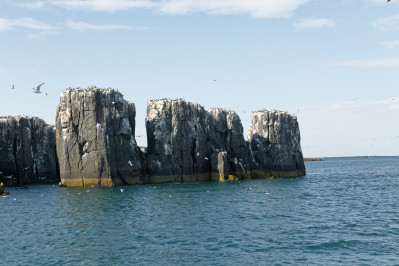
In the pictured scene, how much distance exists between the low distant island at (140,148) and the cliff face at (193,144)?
0.21 meters

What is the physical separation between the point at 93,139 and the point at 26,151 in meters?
25.9

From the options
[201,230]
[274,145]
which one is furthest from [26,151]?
[201,230]

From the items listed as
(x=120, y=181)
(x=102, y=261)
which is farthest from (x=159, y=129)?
(x=102, y=261)

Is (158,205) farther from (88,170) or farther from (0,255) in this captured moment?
(88,170)

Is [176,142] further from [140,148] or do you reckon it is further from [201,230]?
[201,230]

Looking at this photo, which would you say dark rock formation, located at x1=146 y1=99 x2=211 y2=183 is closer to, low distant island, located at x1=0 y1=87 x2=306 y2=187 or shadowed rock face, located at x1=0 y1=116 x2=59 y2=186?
low distant island, located at x1=0 y1=87 x2=306 y2=187

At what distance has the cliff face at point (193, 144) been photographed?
88875 millimetres

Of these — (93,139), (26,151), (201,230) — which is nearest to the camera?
(201,230)

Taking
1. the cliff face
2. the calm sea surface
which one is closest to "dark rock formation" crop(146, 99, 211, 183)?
the cliff face

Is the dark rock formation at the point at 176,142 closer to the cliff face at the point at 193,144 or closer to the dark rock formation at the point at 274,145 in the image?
the cliff face at the point at 193,144

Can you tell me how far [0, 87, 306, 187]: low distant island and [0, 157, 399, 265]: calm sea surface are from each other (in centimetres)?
1874

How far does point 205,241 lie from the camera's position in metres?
32.6

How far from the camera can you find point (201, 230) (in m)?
36.7

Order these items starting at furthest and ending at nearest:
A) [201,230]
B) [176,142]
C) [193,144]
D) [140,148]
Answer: [193,144], [140,148], [176,142], [201,230]
